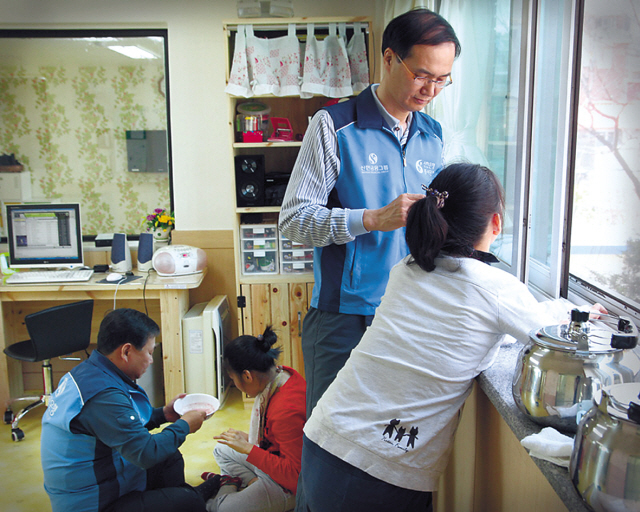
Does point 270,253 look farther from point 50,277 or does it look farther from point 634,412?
point 634,412

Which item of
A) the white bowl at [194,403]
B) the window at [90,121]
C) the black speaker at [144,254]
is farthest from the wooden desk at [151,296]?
the white bowl at [194,403]

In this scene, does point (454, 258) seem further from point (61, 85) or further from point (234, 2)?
point (61, 85)

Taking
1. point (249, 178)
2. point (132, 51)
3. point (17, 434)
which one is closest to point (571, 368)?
point (249, 178)

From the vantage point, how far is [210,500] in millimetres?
2223

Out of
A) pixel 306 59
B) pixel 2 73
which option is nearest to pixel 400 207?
A: pixel 306 59

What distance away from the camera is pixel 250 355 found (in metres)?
2.10

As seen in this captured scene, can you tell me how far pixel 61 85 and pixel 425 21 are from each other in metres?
3.02

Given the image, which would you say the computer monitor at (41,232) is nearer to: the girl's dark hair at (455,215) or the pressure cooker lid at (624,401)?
the girl's dark hair at (455,215)

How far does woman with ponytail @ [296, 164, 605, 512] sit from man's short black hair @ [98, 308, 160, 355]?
1.00 m

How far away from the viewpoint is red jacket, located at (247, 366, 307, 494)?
195cm

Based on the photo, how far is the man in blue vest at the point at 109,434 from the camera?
1711 millimetres

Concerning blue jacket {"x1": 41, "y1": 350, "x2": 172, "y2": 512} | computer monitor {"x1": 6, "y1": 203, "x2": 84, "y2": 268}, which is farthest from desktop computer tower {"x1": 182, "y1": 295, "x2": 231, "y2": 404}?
blue jacket {"x1": 41, "y1": 350, "x2": 172, "y2": 512}

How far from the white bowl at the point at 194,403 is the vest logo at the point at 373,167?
46.3 inches

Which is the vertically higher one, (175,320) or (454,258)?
(454,258)
